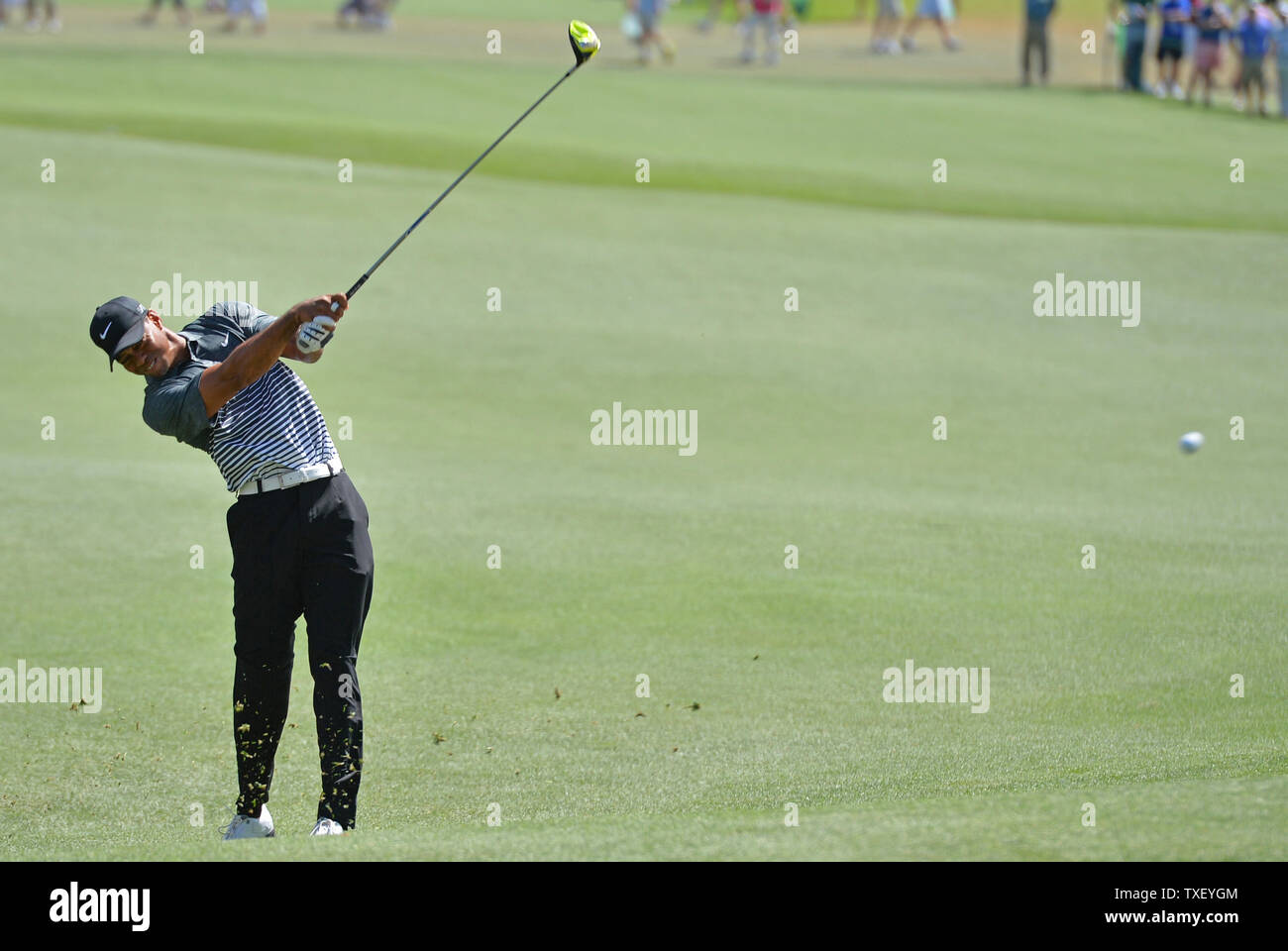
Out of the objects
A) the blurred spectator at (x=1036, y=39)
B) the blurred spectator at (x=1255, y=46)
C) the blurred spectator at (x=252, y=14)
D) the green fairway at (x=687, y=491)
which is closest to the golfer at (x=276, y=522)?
the green fairway at (x=687, y=491)

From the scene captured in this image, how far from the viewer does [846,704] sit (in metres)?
8.59

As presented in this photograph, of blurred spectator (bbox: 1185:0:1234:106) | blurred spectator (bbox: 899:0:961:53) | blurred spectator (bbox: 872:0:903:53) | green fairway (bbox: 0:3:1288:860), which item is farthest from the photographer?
blurred spectator (bbox: 899:0:961:53)

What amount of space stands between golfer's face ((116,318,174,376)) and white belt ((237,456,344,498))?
0.58 metres

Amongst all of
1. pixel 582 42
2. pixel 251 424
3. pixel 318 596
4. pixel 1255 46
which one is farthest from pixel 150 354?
pixel 1255 46

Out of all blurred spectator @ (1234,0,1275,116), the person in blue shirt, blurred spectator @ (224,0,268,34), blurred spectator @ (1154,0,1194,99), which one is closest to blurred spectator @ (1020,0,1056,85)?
blurred spectator @ (1154,0,1194,99)

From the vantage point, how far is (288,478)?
22.1 feet

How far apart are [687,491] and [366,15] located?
36.6 meters

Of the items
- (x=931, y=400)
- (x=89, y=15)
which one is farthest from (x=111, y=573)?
(x=89, y=15)

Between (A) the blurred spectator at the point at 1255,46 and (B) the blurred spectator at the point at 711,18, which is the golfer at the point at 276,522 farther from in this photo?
A: (B) the blurred spectator at the point at 711,18

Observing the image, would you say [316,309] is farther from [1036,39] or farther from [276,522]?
[1036,39]

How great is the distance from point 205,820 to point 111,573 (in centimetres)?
413

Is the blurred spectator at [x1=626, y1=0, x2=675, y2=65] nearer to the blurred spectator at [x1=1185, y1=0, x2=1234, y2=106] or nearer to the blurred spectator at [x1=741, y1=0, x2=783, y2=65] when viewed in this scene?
the blurred spectator at [x1=741, y1=0, x2=783, y2=65]

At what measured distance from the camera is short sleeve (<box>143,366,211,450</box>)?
21.4ft

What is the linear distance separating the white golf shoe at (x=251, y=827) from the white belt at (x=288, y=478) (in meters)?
1.29
